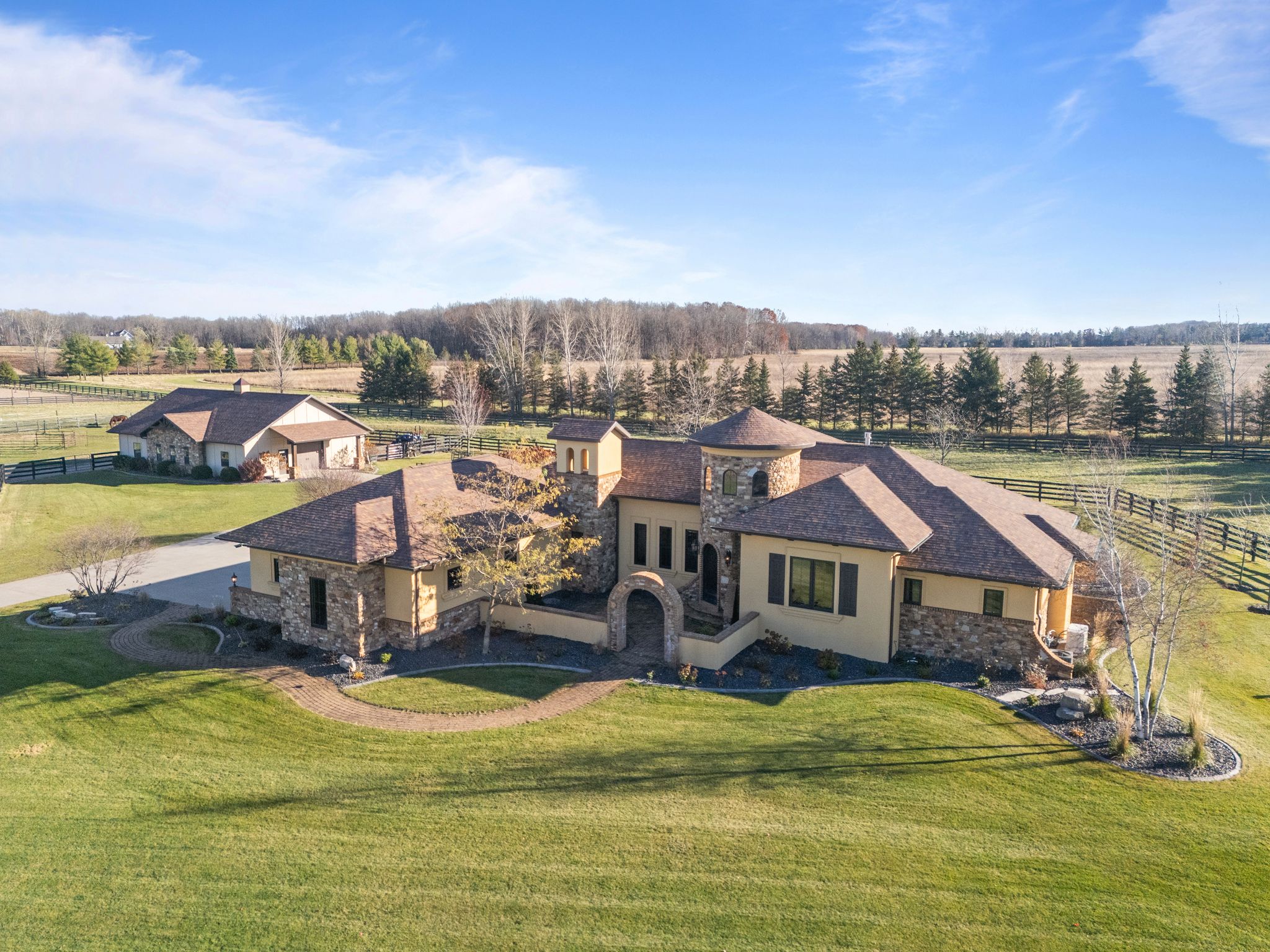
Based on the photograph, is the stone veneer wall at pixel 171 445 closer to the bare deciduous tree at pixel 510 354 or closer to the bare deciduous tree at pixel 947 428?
the bare deciduous tree at pixel 510 354

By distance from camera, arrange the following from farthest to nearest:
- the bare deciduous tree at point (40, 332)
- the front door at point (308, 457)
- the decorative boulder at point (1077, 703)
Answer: the bare deciduous tree at point (40, 332) → the front door at point (308, 457) → the decorative boulder at point (1077, 703)

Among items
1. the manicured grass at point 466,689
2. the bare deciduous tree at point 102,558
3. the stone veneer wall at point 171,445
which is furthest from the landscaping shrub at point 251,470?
the manicured grass at point 466,689

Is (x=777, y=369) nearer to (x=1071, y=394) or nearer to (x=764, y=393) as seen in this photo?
(x=764, y=393)

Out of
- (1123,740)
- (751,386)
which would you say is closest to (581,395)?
(751,386)

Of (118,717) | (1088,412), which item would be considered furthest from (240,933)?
(1088,412)

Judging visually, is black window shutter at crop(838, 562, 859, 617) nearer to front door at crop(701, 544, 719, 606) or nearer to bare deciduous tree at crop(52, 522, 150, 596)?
front door at crop(701, 544, 719, 606)

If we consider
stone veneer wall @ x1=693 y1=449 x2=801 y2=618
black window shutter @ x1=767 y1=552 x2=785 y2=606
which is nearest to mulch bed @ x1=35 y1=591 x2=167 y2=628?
stone veneer wall @ x1=693 y1=449 x2=801 y2=618
